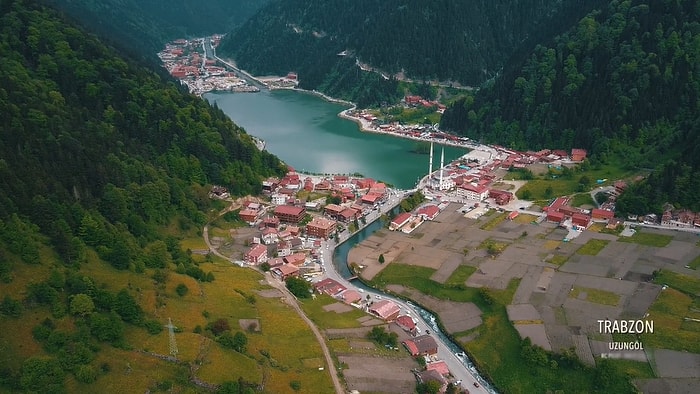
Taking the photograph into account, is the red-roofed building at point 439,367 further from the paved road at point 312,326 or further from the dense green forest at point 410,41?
the dense green forest at point 410,41

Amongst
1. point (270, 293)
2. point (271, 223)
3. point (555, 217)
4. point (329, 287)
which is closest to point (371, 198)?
point (271, 223)

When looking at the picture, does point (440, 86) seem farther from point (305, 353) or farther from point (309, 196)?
point (305, 353)

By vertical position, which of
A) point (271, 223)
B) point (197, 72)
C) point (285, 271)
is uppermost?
point (197, 72)

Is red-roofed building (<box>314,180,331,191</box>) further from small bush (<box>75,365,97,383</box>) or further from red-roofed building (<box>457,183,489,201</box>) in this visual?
small bush (<box>75,365,97,383</box>)

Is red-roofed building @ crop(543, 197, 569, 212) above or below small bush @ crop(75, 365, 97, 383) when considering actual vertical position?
above

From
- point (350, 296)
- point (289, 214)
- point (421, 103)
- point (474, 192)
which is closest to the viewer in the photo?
point (350, 296)

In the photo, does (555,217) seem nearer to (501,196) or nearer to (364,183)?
(501,196)

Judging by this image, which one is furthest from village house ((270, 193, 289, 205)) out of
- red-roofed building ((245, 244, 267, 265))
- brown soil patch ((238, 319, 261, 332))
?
brown soil patch ((238, 319, 261, 332))
